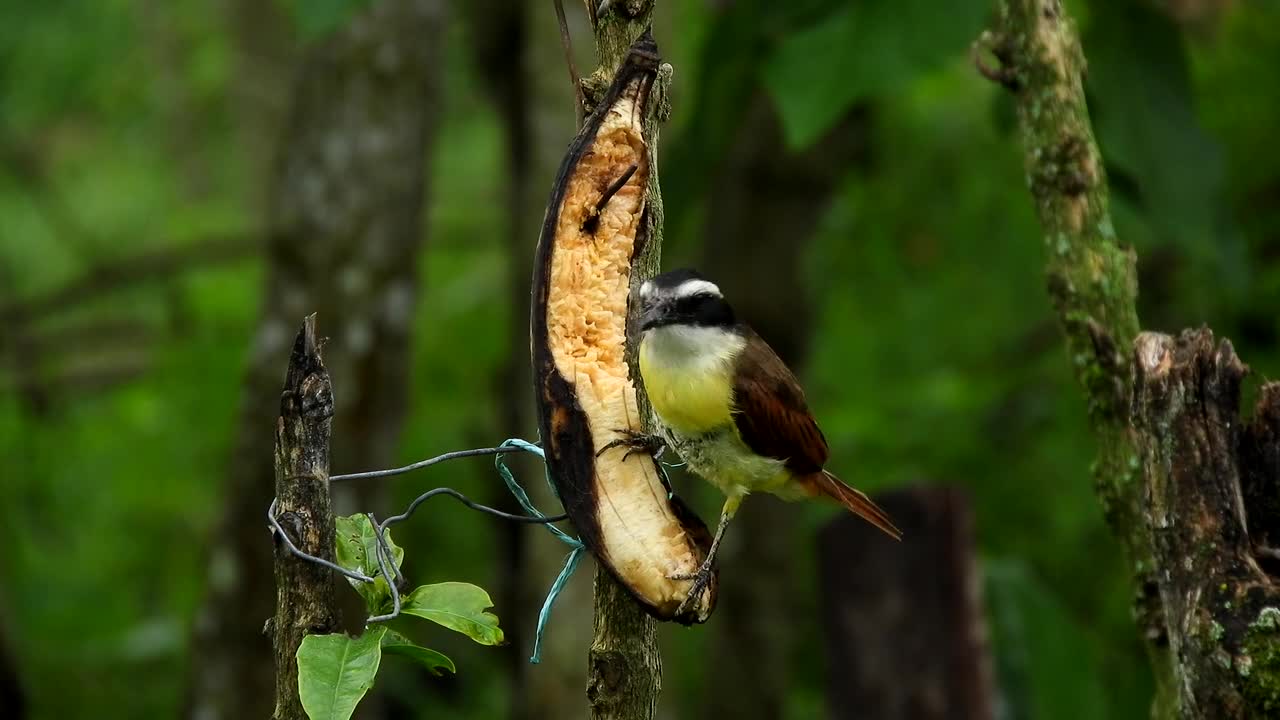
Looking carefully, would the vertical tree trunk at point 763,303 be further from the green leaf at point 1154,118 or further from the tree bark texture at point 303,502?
the tree bark texture at point 303,502

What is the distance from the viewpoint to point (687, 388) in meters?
3.31

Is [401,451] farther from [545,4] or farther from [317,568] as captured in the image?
[317,568]

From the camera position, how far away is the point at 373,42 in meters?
6.40

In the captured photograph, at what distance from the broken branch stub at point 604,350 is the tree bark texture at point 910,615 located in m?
3.34

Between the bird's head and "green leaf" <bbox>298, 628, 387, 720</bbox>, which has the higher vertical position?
the bird's head

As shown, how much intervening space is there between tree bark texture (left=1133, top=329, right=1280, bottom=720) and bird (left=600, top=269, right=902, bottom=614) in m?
0.93

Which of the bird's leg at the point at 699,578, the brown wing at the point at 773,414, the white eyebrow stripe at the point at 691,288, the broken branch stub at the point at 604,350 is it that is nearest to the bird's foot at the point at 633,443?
the broken branch stub at the point at 604,350

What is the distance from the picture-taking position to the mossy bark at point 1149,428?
7.91 feet

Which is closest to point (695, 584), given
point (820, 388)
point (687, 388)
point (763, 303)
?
point (687, 388)

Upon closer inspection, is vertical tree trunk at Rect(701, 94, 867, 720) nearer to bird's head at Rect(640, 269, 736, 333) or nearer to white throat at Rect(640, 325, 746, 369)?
white throat at Rect(640, 325, 746, 369)

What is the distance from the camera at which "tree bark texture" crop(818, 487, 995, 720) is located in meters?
5.56

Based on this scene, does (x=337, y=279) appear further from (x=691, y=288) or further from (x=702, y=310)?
(x=691, y=288)

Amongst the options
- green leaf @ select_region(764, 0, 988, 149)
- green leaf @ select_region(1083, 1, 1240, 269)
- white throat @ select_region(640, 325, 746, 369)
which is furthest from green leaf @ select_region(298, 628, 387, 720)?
green leaf @ select_region(1083, 1, 1240, 269)

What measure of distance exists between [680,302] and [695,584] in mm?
1046
